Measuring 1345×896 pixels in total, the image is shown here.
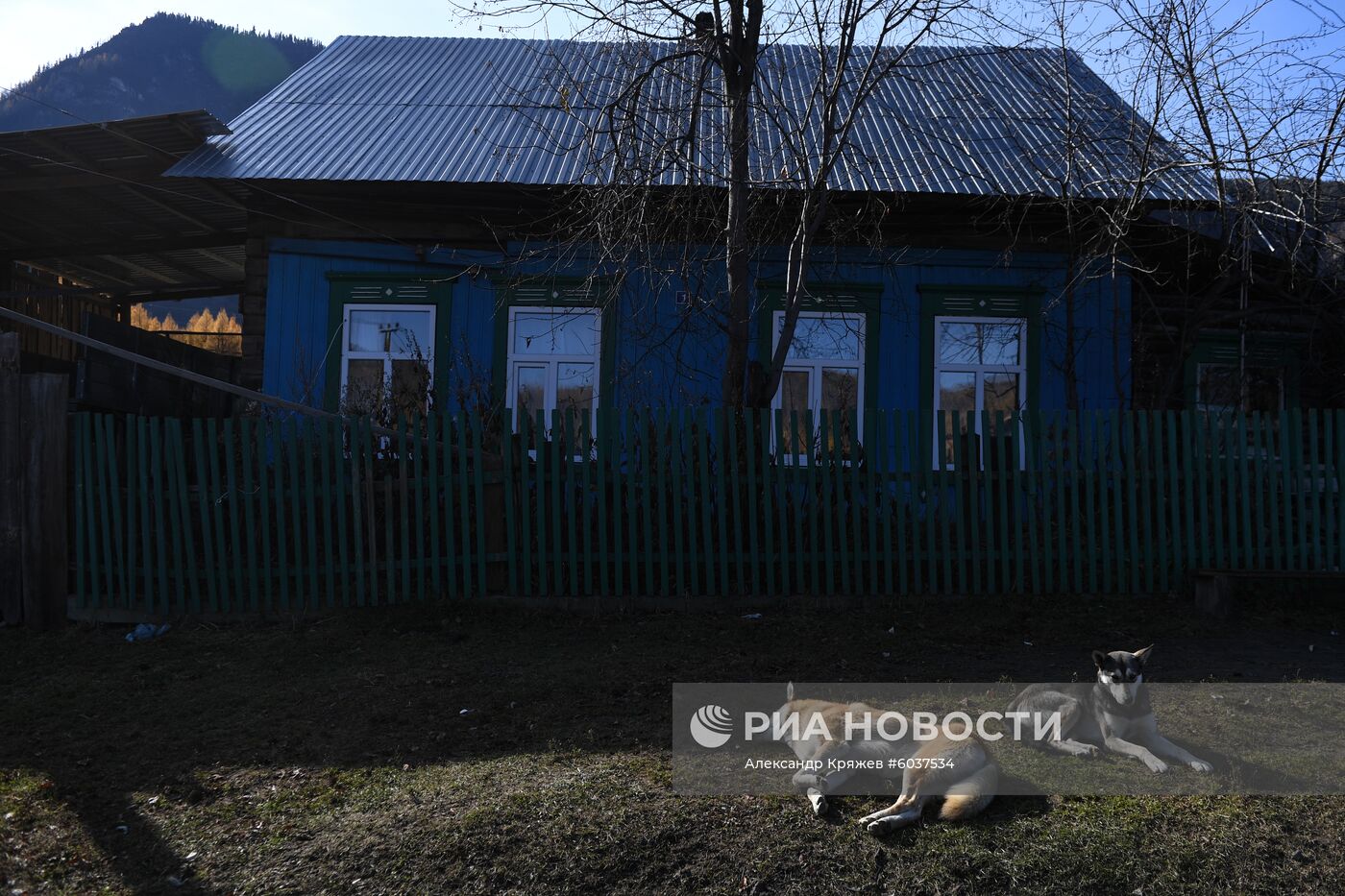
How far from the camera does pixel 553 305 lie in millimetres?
10797

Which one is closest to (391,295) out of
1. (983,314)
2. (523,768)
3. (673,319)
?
(673,319)

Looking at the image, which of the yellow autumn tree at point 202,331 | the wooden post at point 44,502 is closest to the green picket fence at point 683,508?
the wooden post at point 44,502

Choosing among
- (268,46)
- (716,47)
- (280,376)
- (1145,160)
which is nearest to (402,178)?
(280,376)

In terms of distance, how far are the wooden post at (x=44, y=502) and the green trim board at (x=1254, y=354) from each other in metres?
11.8

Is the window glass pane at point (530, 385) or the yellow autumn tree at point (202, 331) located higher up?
the yellow autumn tree at point (202, 331)

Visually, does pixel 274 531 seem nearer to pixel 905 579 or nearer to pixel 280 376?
pixel 280 376

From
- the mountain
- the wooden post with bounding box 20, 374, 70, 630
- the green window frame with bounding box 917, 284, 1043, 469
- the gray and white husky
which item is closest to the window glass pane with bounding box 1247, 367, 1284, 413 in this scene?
the green window frame with bounding box 917, 284, 1043, 469

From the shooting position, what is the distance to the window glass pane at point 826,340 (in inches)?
434

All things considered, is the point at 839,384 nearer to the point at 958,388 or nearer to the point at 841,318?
the point at 841,318

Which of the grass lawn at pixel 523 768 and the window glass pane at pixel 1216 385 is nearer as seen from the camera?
the grass lawn at pixel 523 768

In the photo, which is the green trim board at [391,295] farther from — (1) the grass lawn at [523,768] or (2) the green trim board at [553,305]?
(1) the grass lawn at [523,768]

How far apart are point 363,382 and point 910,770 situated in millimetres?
8185

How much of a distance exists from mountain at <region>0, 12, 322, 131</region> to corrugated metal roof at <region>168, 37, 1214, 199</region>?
4669cm

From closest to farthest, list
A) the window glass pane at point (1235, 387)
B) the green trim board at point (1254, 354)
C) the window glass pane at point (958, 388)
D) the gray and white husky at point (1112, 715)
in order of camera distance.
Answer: the gray and white husky at point (1112, 715) → the window glass pane at point (958, 388) → the green trim board at point (1254, 354) → the window glass pane at point (1235, 387)
